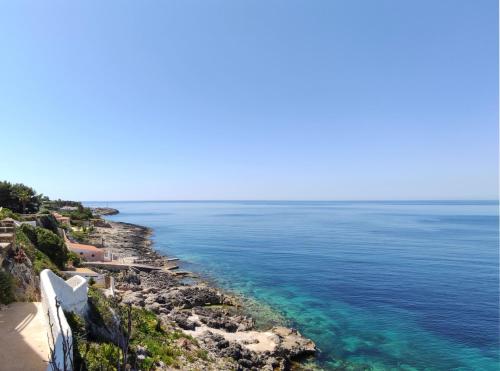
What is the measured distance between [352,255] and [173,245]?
44214mm

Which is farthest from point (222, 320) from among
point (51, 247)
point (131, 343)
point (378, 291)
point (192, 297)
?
point (378, 291)

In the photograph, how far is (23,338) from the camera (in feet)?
40.4

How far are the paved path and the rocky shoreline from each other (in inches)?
450

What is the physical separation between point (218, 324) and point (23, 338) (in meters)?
19.4

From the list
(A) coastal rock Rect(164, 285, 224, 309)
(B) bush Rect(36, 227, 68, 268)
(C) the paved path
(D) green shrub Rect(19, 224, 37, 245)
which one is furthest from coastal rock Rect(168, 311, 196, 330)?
(D) green shrub Rect(19, 224, 37, 245)

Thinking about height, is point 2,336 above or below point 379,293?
above

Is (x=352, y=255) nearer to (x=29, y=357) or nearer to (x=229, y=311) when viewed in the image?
(x=229, y=311)

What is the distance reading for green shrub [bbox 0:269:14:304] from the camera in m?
15.3

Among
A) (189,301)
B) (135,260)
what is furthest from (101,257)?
(189,301)

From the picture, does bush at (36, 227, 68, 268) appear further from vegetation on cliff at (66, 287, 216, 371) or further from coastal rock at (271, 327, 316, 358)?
coastal rock at (271, 327, 316, 358)

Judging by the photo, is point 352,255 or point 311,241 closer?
point 352,255

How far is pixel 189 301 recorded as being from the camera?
3538 centimetres

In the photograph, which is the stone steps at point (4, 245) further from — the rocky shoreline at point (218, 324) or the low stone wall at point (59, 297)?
the rocky shoreline at point (218, 324)

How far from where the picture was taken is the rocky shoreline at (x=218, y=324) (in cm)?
2342
